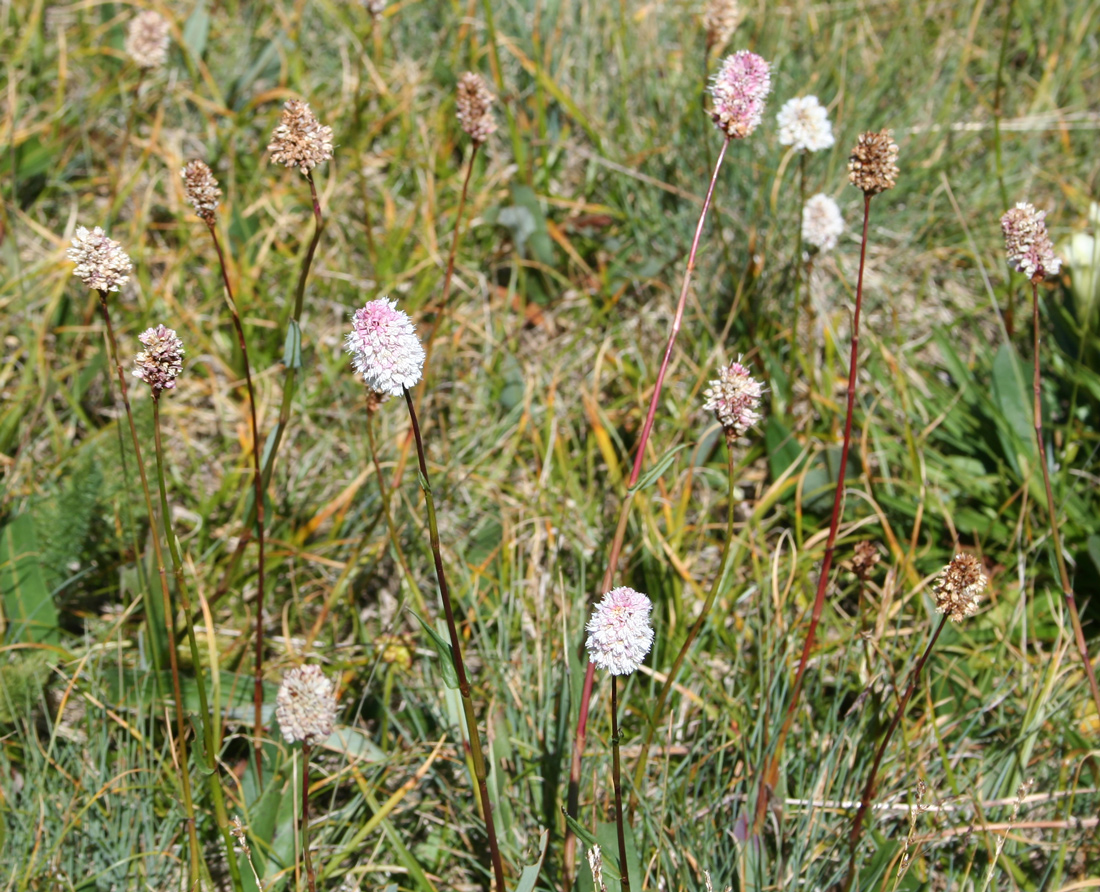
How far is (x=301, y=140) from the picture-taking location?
136 cm

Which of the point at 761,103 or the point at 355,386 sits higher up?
the point at 761,103

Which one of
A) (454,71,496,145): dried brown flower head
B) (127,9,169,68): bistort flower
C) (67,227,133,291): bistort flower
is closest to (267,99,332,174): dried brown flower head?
(67,227,133,291): bistort flower

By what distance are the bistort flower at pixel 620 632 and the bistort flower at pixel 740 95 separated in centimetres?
71

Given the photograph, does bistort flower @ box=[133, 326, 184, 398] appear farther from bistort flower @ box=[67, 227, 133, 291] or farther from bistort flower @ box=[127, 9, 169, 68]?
bistort flower @ box=[127, 9, 169, 68]

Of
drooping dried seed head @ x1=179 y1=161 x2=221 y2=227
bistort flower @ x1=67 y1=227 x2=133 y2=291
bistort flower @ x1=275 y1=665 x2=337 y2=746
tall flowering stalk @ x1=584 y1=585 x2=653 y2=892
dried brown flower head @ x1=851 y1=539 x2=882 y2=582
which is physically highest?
drooping dried seed head @ x1=179 y1=161 x2=221 y2=227

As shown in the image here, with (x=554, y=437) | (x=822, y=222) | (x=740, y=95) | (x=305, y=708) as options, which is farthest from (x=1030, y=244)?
(x=305, y=708)

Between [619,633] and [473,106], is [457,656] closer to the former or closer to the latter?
[619,633]

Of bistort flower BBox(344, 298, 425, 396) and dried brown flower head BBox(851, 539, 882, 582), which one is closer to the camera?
bistort flower BBox(344, 298, 425, 396)

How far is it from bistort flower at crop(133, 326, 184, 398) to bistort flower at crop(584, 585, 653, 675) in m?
0.64

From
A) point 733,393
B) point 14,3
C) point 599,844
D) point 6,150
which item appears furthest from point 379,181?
point 599,844

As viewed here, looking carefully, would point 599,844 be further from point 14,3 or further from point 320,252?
point 14,3

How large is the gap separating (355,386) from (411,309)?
10.9 inches

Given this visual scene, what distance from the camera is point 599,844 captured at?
53.8 inches

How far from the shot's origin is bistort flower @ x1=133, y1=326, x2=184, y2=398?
1.21 metres
